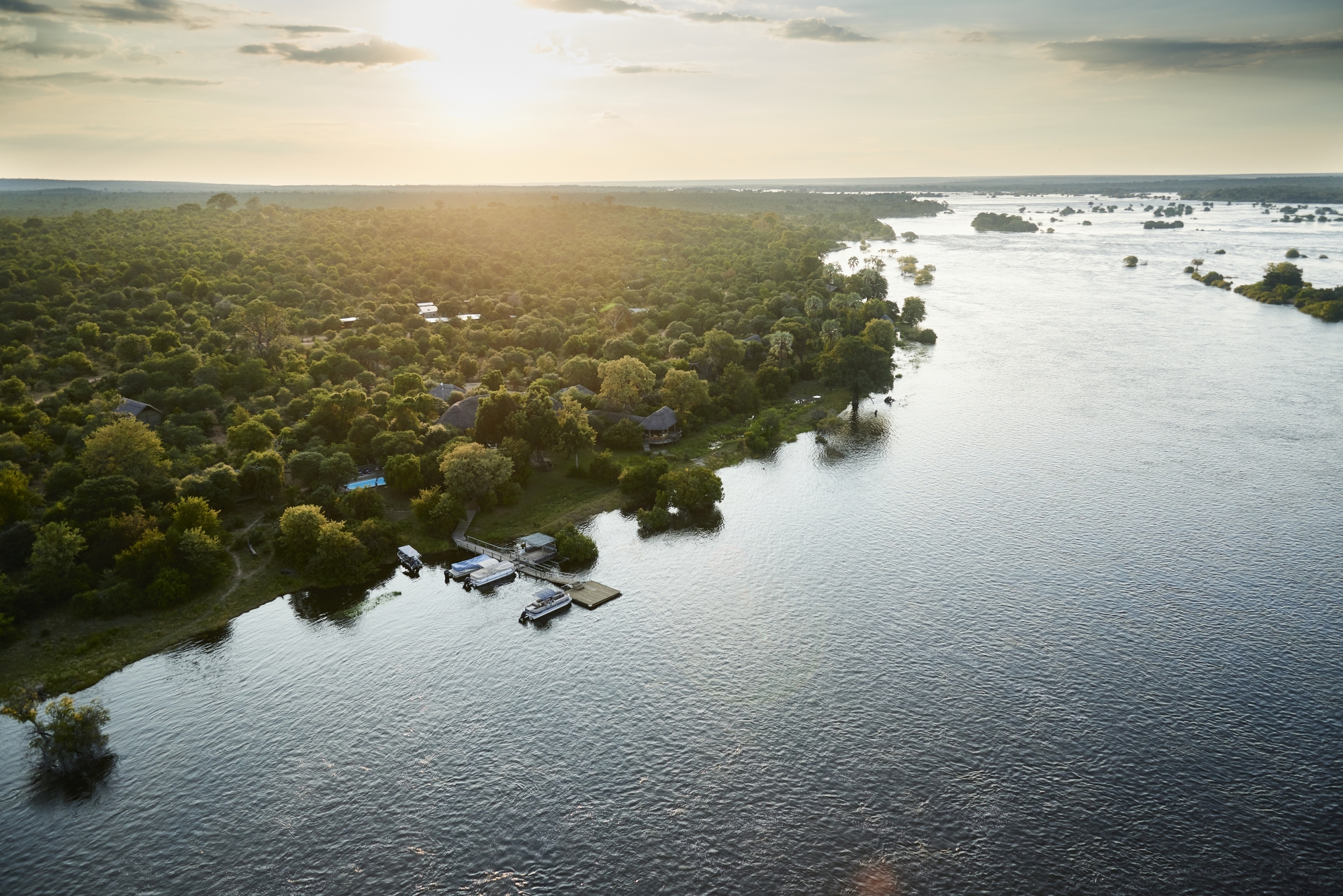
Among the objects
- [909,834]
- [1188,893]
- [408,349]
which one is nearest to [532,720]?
[909,834]

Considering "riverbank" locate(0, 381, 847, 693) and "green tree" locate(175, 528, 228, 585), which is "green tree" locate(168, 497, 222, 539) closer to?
"green tree" locate(175, 528, 228, 585)

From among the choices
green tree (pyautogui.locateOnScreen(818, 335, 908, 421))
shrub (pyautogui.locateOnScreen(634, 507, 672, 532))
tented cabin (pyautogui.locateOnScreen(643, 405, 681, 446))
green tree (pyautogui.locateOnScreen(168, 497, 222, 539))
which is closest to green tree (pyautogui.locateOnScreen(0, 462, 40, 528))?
green tree (pyautogui.locateOnScreen(168, 497, 222, 539))

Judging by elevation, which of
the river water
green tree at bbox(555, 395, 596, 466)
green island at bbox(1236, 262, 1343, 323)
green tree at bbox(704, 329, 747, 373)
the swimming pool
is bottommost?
the river water

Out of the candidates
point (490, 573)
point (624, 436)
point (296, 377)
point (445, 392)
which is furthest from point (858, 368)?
point (296, 377)

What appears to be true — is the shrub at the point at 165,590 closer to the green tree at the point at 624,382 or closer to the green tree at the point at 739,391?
the green tree at the point at 624,382

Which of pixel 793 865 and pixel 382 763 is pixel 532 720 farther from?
pixel 793 865

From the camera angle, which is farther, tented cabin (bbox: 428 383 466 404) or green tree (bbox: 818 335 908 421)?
green tree (bbox: 818 335 908 421)

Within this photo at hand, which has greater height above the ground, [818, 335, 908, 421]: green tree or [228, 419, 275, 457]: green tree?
[818, 335, 908, 421]: green tree
